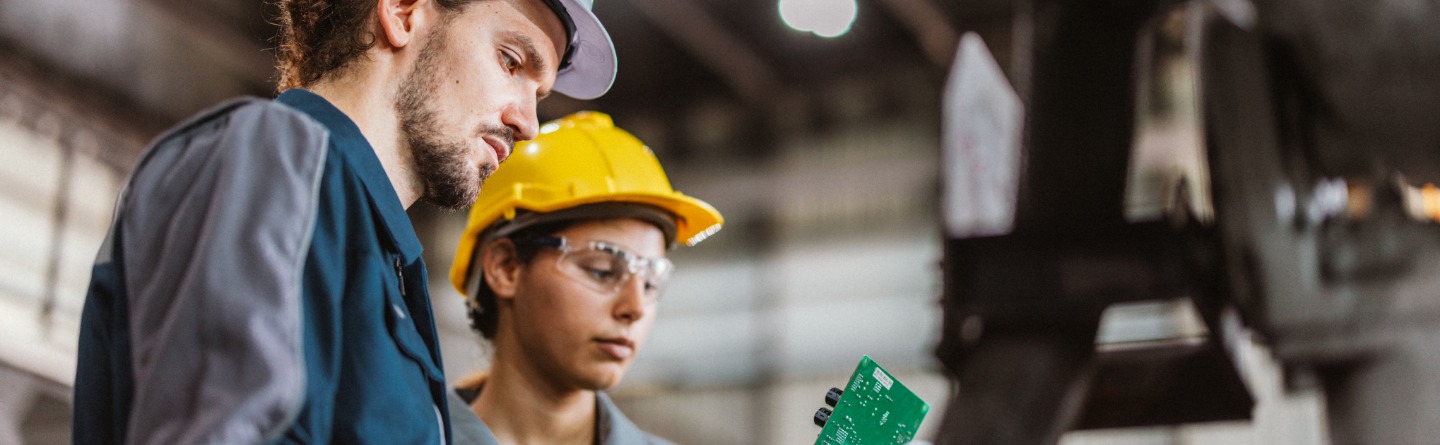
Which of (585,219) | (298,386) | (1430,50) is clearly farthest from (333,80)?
(1430,50)

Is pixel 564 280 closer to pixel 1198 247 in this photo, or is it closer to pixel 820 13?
pixel 1198 247

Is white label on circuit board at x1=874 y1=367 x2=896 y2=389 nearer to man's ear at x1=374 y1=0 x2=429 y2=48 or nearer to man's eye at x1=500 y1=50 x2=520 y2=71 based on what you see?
man's eye at x1=500 y1=50 x2=520 y2=71

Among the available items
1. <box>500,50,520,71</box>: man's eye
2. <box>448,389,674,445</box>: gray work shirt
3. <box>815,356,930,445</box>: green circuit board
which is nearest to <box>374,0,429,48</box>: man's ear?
<box>500,50,520,71</box>: man's eye

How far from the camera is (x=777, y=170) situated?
40.1ft

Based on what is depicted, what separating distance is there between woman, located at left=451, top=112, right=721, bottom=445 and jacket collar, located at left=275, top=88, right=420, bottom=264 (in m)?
1.15

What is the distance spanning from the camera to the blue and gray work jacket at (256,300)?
46.4 inches

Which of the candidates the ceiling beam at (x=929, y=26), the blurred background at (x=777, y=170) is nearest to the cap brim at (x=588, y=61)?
the blurred background at (x=777, y=170)

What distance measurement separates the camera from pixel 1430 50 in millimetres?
3150

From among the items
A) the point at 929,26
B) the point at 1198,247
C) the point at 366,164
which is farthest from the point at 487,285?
the point at 929,26

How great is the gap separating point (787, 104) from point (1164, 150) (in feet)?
11.4

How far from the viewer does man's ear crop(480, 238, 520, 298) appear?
9.44ft

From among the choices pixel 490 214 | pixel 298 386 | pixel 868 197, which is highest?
pixel 298 386

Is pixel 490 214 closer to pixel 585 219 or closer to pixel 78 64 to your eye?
pixel 585 219

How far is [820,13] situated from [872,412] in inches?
263
